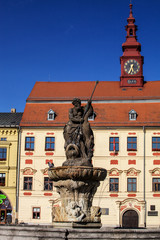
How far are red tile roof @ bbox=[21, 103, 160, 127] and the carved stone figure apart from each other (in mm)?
25322

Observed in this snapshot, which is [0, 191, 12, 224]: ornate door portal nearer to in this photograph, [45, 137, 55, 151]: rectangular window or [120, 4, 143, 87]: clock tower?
[45, 137, 55, 151]: rectangular window

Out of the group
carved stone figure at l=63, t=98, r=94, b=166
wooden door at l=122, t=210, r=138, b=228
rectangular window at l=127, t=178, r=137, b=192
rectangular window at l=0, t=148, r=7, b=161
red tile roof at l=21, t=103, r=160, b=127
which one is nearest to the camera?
carved stone figure at l=63, t=98, r=94, b=166

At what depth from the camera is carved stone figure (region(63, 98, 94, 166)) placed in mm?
14406

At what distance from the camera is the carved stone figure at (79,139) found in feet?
47.3

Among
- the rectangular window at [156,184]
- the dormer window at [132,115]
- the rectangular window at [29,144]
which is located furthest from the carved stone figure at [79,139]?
the rectangular window at [29,144]

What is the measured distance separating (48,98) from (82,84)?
16.0 feet

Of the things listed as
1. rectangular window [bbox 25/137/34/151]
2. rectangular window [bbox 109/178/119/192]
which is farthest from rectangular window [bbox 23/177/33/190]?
rectangular window [bbox 109/178/119/192]

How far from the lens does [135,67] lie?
150 ft

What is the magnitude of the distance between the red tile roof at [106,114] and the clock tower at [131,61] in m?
3.78

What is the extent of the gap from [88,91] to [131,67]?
515 cm

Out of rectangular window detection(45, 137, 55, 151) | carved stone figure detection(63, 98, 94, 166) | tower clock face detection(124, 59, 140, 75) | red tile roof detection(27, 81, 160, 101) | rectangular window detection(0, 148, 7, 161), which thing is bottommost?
carved stone figure detection(63, 98, 94, 166)

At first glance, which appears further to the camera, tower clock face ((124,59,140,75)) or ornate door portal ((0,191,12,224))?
→ tower clock face ((124,59,140,75))

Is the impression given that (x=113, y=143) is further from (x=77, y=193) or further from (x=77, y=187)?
(x=77, y=187)

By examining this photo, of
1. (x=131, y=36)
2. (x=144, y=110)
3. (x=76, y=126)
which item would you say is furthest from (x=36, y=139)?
(x=76, y=126)
